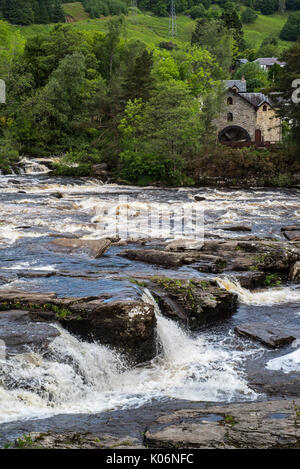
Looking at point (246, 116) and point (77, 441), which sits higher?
point (246, 116)

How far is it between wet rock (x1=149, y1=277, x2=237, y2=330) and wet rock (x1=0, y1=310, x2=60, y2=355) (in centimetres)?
432

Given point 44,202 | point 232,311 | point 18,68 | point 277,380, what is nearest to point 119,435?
point 277,380

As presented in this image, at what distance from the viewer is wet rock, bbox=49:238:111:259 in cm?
2320

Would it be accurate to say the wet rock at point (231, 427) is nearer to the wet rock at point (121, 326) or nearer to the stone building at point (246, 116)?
the wet rock at point (121, 326)

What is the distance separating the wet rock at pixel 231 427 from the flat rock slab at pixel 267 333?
4144 millimetres

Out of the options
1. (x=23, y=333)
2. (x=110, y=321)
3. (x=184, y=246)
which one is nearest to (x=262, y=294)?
(x=184, y=246)

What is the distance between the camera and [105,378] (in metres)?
13.5

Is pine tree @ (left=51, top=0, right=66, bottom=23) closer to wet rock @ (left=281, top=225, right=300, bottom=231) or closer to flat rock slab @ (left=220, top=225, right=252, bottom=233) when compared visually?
flat rock slab @ (left=220, top=225, right=252, bottom=233)

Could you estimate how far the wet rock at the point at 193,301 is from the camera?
1708cm

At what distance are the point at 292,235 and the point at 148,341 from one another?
1554cm

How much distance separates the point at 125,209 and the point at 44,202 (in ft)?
20.6

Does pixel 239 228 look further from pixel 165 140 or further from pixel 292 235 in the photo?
pixel 165 140

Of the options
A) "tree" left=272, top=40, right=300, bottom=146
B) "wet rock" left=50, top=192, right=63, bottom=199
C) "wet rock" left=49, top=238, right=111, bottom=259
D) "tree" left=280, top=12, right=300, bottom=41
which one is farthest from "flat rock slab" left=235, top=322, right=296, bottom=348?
"tree" left=280, top=12, right=300, bottom=41

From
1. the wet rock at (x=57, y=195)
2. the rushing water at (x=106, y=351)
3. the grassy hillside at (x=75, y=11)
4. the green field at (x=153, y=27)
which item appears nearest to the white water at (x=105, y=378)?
the rushing water at (x=106, y=351)
